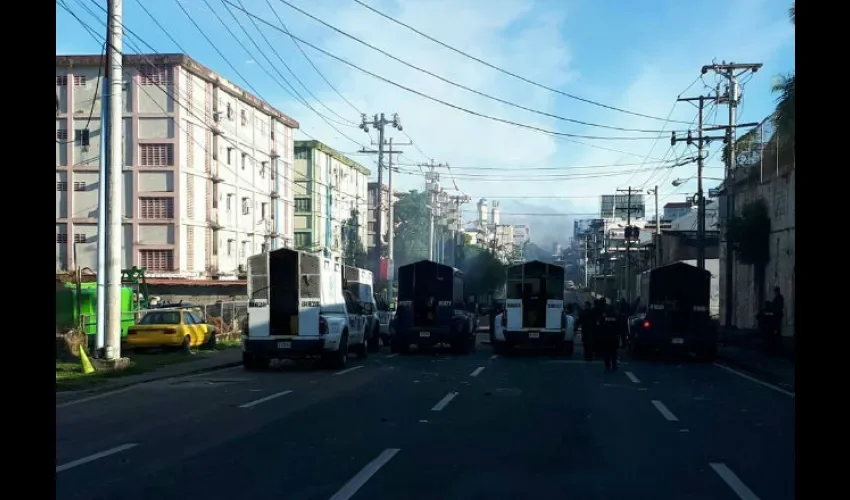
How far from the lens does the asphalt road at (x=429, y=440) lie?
7.79 meters

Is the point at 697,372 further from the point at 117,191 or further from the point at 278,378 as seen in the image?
the point at 117,191

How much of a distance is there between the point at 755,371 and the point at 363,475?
15255 millimetres

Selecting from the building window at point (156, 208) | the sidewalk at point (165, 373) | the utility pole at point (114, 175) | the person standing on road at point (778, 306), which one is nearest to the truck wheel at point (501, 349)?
the person standing on road at point (778, 306)

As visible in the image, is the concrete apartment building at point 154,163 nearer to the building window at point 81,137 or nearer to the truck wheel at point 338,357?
the building window at point 81,137

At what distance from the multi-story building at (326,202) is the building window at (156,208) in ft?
55.1

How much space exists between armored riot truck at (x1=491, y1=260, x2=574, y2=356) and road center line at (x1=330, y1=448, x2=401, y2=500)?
16.9m

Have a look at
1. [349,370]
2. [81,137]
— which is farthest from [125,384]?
[81,137]

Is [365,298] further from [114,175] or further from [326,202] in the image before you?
[326,202]

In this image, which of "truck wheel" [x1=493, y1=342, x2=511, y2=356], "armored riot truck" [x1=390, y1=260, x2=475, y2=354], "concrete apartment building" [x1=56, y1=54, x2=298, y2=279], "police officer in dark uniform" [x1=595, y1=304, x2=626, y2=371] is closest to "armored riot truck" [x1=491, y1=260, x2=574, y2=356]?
"truck wheel" [x1=493, y1=342, x2=511, y2=356]

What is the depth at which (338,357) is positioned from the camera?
69.5 feet

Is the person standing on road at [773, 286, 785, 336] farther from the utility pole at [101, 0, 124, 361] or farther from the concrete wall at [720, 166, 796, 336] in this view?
the utility pole at [101, 0, 124, 361]
